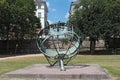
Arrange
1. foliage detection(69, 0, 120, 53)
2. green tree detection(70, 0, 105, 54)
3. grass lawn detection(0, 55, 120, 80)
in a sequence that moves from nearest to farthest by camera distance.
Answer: grass lawn detection(0, 55, 120, 80)
foliage detection(69, 0, 120, 53)
green tree detection(70, 0, 105, 54)

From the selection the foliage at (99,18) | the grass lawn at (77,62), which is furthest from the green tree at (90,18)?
the grass lawn at (77,62)

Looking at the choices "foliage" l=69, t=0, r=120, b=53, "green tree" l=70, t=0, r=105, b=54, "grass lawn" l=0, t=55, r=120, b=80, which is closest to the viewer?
"grass lawn" l=0, t=55, r=120, b=80

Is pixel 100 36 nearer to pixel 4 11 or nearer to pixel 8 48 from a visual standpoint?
pixel 4 11

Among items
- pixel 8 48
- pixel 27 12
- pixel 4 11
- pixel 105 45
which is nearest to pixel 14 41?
pixel 8 48

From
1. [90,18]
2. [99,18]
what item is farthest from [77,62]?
[90,18]

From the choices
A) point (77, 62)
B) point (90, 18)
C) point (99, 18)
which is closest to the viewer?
point (77, 62)

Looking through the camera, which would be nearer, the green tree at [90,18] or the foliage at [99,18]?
the foliage at [99,18]

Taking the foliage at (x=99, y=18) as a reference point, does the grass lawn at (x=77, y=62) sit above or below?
below

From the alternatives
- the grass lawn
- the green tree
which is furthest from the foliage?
the grass lawn

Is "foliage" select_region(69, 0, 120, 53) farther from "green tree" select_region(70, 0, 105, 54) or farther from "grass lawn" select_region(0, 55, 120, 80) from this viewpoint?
"grass lawn" select_region(0, 55, 120, 80)

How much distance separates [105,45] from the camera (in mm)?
58469

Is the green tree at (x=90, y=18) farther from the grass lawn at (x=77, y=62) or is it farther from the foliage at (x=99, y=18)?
the grass lawn at (x=77, y=62)

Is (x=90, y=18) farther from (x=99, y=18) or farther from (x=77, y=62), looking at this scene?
(x=77, y=62)

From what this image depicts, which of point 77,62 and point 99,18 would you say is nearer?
point 77,62
